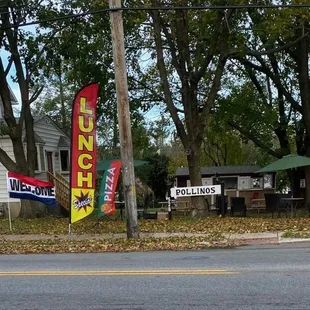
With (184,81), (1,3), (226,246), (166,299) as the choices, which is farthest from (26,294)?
(1,3)

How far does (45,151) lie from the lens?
2895 centimetres

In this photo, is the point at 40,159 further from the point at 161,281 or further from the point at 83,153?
the point at 161,281

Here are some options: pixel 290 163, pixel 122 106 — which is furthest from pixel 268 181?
pixel 122 106

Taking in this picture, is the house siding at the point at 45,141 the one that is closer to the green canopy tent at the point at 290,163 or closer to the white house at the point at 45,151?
the white house at the point at 45,151

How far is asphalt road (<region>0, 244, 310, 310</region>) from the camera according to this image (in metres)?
6.28

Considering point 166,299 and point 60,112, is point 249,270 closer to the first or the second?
point 166,299

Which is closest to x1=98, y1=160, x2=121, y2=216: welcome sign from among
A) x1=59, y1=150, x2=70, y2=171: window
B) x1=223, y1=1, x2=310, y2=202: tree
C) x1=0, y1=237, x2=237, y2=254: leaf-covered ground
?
x1=0, y1=237, x2=237, y2=254: leaf-covered ground

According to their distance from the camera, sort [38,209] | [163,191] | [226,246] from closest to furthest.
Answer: [226,246] < [38,209] < [163,191]

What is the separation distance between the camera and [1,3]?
1912 centimetres

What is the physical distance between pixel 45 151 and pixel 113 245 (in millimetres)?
17543

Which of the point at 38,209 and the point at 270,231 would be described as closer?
the point at 270,231

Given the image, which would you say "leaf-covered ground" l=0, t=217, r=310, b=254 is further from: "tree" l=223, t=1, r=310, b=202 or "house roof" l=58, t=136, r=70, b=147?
"house roof" l=58, t=136, r=70, b=147

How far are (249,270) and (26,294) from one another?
12.3 feet

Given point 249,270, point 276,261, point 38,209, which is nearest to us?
point 249,270
